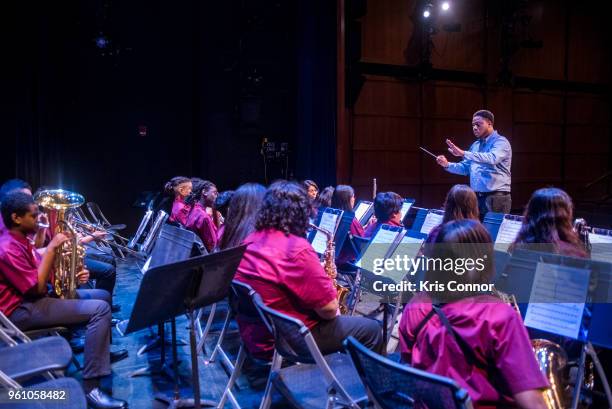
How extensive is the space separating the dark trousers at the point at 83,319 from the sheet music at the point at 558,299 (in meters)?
2.42

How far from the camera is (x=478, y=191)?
5.36 meters

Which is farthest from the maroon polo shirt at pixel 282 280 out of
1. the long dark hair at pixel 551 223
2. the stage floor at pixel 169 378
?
the long dark hair at pixel 551 223

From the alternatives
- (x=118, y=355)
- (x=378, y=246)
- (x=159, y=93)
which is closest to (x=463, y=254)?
(x=378, y=246)

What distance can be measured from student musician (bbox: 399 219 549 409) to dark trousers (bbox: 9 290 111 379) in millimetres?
2089

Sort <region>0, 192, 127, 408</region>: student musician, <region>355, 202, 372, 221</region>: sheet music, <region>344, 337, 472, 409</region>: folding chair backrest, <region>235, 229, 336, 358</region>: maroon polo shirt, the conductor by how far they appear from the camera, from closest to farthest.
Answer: <region>344, 337, 472, 409</region>: folding chair backrest < <region>235, 229, 336, 358</region>: maroon polo shirt < <region>0, 192, 127, 408</region>: student musician < the conductor < <region>355, 202, 372, 221</region>: sheet music

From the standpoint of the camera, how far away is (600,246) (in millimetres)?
3232

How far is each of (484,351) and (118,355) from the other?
318cm

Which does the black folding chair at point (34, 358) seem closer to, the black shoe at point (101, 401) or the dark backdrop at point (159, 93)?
→ the black shoe at point (101, 401)

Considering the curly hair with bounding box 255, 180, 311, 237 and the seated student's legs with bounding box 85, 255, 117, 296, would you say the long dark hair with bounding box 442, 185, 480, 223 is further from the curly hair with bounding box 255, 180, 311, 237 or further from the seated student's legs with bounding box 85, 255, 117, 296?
the seated student's legs with bounding box 85, 255, 117, 296

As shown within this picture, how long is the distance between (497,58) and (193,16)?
21.7 ft

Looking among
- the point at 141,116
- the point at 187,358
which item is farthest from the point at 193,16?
the point at 187,358

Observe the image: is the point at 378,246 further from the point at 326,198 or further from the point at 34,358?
the point at 326,198

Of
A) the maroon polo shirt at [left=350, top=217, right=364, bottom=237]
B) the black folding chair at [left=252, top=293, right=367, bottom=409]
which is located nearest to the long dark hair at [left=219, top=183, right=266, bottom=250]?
the black folding chair at [left=252, top=293, right=367, bottom=409]

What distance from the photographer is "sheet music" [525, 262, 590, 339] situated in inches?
87.3
